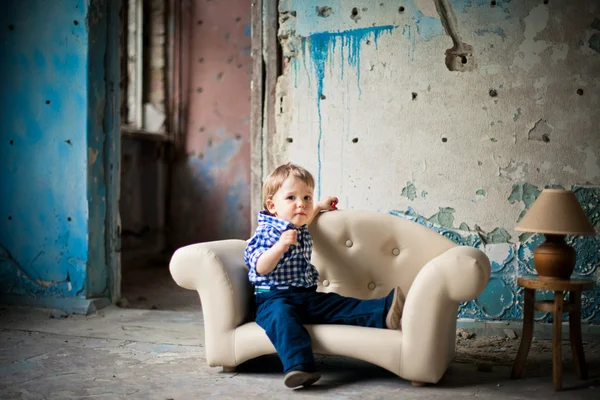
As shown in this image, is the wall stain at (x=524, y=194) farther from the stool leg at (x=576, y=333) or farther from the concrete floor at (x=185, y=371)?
the stool leg at (x=576, y=333)

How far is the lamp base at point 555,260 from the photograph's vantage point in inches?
104

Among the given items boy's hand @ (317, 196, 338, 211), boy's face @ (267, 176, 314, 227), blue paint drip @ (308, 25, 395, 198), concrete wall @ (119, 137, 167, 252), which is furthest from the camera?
concrete wall @ (119, 137, 167, 252)

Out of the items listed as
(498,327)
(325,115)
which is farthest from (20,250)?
(498,327)

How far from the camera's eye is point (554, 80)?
3555 millimetres

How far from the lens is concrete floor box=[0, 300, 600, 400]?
2518mm

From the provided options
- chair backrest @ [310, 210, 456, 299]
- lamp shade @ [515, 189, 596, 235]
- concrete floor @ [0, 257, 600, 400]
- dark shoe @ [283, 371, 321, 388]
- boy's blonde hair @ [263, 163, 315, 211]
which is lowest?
concrete floor @ [0, 257, 600, 400]

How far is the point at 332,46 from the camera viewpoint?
3.90 m

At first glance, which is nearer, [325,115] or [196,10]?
[325,115]

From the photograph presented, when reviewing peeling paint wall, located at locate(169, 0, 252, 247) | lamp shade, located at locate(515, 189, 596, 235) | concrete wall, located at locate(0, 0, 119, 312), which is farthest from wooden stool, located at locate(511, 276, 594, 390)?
peeling paint wall, located at locate(169, 0, 252, 247)

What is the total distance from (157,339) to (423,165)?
190 cm

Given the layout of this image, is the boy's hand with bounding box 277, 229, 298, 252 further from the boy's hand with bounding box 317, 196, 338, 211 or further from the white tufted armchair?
the boy's hand with bounding box 317, 196, 338, 211

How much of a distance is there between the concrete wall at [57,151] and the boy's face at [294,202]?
6.50ft

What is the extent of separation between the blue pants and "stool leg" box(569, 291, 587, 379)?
31.7 inches

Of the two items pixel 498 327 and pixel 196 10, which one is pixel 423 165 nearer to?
pixel 498 327
